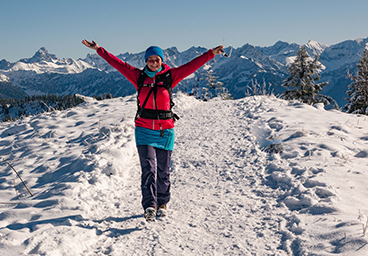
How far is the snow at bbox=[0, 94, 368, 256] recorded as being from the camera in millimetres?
3049

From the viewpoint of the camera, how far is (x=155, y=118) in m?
3.93

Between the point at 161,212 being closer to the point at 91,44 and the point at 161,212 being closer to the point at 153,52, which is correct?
the point at 153,52

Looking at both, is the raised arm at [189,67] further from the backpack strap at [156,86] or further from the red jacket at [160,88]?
the backpack strap at [156,86]

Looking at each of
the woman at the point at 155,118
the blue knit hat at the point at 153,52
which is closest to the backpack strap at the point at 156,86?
the woman at the point at 155,118

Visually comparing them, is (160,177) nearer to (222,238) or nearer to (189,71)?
(222,238)

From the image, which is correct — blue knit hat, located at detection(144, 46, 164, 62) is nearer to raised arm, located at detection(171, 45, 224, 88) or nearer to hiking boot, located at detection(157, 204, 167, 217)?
raised arm, located at detection(171, 45, 224, 88)

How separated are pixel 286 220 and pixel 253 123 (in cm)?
554

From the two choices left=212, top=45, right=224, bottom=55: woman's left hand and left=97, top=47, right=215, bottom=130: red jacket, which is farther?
left=212, top=45, right=224, bottom=55: woman's left hand

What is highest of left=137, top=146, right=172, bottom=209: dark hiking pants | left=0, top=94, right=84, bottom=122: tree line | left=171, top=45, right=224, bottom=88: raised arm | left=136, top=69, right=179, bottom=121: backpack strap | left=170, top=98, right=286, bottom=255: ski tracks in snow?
left=171, top=45, right=224, bottom=88: raised arm

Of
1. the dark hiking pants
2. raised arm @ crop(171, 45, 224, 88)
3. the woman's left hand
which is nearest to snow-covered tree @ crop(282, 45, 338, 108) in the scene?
the woman's left hand

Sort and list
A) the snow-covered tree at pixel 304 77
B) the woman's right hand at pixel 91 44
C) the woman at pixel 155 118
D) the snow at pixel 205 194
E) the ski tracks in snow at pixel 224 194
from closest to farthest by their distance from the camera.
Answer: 1. the snow at pixel 205 194
2. the ski tracks in snow at pixel 224 194
3. the woman at pixel 155 118
4. the woman's right hand at pixel 91 44
5. the snow-covered tree at pixel 304 77

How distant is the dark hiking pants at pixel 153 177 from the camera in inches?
147

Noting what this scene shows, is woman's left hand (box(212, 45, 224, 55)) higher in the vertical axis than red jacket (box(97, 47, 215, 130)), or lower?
higher

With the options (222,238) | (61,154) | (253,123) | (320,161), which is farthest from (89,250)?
(253,123)
